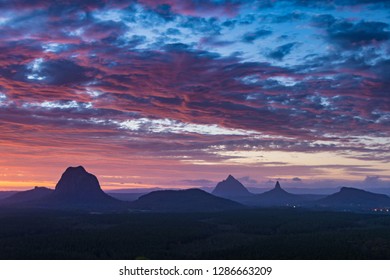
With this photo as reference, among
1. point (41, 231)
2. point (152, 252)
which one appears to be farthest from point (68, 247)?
point (41, 231)

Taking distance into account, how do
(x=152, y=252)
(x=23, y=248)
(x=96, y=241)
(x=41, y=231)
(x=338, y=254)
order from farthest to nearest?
(x=41, y=231) < (x=96, y=241) < (x=23, y=248) < (x=152, y=252) < (x=338, y=254)

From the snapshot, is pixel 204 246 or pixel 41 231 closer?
pixel 204 246

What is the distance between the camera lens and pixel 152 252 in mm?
124750

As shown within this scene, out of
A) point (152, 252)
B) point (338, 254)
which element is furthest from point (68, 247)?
point (338, 254)

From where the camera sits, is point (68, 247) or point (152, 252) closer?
point (152, 252)

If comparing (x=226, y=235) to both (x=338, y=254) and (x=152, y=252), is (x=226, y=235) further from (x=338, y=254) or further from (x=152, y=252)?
(x=338, y=254)

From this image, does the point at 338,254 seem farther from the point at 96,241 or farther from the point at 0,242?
the point at 0,242

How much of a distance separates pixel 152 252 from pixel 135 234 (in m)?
45.5
